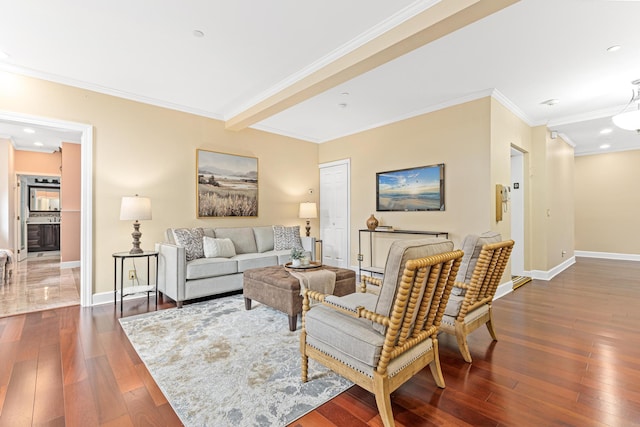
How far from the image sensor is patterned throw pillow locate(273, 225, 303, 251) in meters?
5.13

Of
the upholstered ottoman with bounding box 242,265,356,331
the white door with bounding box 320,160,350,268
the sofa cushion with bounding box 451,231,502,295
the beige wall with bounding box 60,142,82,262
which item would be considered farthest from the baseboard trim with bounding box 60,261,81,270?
the sofa cushion with bounding box 451,231,502,295

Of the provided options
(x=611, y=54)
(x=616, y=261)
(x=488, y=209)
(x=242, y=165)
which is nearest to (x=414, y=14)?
(x=611, y=54)

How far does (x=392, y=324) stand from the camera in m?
1.53

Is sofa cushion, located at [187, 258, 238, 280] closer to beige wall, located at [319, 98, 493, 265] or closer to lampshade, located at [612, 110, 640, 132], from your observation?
beige wall, located at [319, 98, 493, 265]

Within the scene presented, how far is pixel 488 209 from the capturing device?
156 inches

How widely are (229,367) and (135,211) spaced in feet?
8.30

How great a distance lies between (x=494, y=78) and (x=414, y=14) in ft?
6.11

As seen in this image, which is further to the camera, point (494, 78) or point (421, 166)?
point (421, 166)

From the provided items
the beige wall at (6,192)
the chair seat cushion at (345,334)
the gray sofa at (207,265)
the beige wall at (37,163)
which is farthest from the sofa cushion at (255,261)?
the beige wall at (37,163)

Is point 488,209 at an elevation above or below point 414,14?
below

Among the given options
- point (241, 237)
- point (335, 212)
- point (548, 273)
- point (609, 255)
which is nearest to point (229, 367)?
point (241, 237)

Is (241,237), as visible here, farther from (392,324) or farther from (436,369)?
(392,324)

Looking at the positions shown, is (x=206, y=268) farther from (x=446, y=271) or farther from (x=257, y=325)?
(x=446, y=271)

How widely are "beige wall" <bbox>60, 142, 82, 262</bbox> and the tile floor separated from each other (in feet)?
1.45
